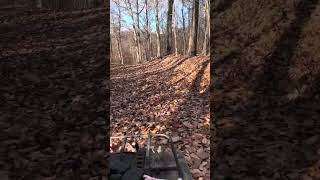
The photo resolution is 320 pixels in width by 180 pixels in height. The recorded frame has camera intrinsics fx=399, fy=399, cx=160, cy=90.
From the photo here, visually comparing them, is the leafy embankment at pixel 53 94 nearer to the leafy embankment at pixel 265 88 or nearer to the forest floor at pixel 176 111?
the leafy embankment at pixel 265 88

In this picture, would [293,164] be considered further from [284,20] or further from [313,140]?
[284,20]

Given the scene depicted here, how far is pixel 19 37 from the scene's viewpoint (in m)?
6.43

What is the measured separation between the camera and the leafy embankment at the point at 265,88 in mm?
4102

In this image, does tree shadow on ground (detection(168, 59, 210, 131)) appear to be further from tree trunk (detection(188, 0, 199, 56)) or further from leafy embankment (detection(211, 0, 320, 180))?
tree trunk (detection(188, 0, 199, 56))

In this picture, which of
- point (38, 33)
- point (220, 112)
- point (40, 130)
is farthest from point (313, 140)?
point (38, 33)

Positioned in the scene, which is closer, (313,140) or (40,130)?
(313,140)

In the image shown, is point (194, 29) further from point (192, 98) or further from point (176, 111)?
point (176, 111)

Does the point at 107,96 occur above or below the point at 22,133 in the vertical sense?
above

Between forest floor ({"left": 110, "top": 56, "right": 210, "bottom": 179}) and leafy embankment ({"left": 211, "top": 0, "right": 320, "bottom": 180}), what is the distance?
6.68ft

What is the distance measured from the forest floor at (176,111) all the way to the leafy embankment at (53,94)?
8.35 feet

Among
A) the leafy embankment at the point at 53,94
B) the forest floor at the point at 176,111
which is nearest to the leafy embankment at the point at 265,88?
the leafy embankment at the point at 53,94

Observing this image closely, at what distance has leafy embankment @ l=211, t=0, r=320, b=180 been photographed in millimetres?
4102

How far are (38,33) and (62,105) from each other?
1.91 m

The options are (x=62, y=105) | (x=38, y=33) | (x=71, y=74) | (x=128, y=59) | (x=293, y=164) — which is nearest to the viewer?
(x=293, y=164)
